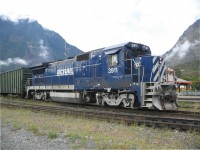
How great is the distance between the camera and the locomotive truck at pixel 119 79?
45.9ft

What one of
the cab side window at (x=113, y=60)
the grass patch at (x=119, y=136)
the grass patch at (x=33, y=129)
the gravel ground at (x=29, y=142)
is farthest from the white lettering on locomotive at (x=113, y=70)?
the gravel ground at (x=29, y=142)

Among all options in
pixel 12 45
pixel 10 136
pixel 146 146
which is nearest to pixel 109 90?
pixel 10 136

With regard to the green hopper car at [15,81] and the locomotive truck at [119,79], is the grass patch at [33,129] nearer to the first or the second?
the locomotive truck at [119,79]

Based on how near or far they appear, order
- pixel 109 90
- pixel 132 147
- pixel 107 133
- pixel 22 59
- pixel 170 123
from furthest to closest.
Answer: pixel 22 59
pixel 109 90
pixel 170 123
pixel 107 133
pixel 132 147

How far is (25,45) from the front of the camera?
173125 mm

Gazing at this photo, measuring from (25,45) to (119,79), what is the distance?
542ft

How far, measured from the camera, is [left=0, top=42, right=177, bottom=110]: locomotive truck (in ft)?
45.9

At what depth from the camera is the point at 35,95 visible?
84.6 feet

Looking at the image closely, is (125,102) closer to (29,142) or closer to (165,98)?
(165,98)

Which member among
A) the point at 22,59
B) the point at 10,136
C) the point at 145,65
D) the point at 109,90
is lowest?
the point at 10,136

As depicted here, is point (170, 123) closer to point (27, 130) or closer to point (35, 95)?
point (27, 130)

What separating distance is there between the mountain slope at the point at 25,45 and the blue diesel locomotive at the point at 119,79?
130 m

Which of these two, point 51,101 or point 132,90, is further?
point 51,101

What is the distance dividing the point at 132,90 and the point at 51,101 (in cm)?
1107
